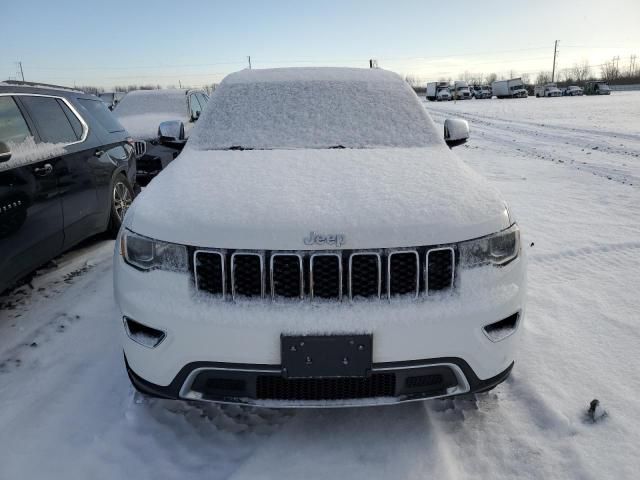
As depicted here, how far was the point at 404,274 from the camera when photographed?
2004 mm

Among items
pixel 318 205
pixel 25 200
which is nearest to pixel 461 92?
pixel 25 200

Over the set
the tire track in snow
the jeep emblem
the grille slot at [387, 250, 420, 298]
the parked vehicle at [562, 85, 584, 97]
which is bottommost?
the tire track in snow

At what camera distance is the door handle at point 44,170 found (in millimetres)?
3534

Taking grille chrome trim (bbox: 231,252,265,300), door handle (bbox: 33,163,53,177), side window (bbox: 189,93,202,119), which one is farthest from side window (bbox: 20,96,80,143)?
side window (bbox: 189,93,202,119)

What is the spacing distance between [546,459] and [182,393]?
5.12 ft

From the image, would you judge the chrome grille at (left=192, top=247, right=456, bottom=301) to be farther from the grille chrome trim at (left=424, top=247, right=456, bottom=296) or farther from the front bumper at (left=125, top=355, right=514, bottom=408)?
the front bumper at (left=125, top=355, right=514, bottom=408)

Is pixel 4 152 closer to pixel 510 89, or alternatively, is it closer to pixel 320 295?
pixel 320 295

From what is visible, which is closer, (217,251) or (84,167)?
(217,251)

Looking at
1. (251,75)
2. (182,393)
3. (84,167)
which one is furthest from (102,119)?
(182,393)

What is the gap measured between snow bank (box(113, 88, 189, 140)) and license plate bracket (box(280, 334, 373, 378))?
6.95m

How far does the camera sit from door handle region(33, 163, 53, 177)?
139 inches

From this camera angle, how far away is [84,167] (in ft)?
14.1

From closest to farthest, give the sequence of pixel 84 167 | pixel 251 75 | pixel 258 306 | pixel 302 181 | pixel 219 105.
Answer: pixel 258 306 < pixel 302 181 < pixel 219 105 < pixel 251 75 < pixel 84 167

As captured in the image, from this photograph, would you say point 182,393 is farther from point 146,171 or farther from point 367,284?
point 146,171
